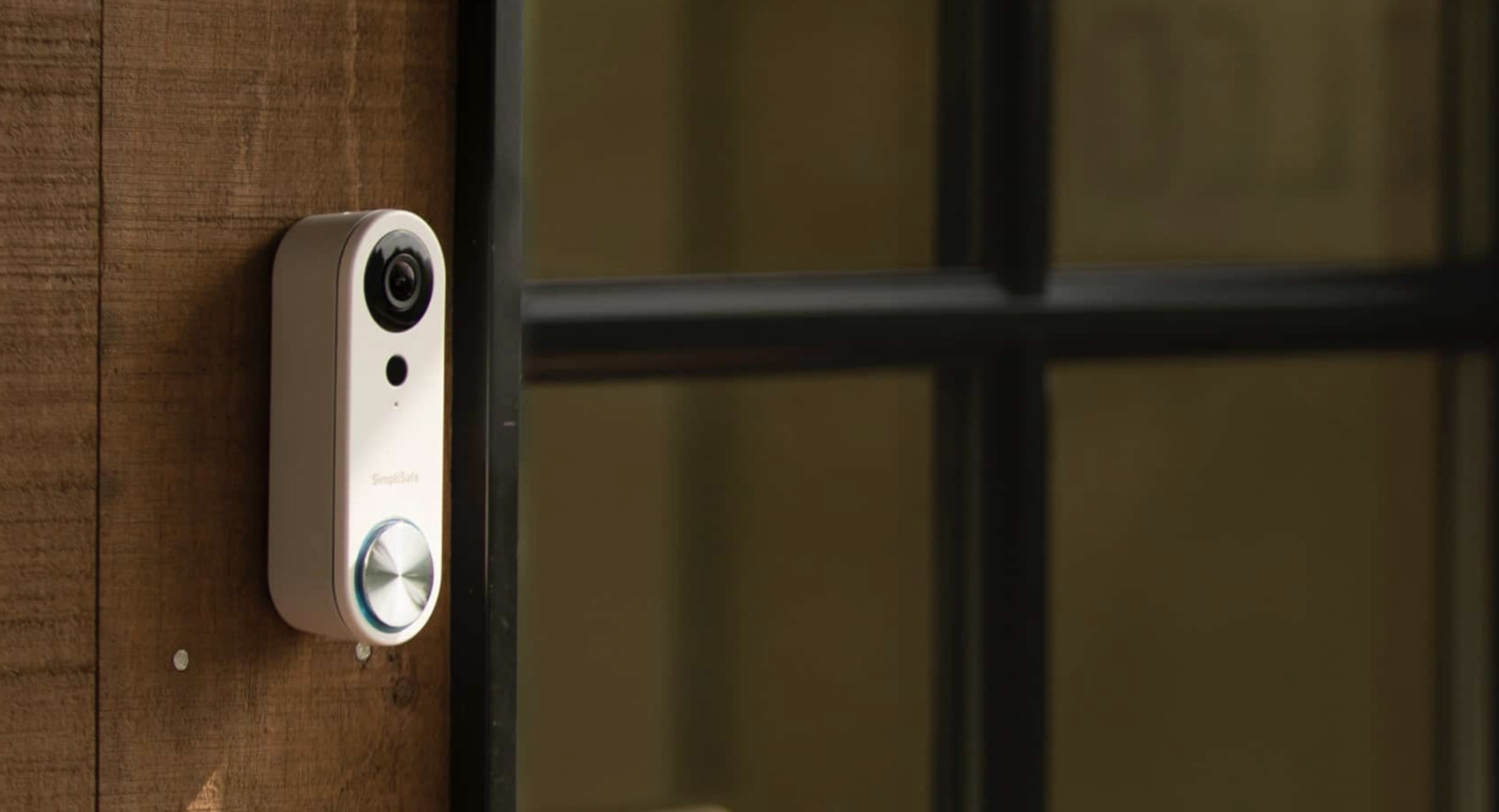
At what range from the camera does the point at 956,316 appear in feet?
4.84

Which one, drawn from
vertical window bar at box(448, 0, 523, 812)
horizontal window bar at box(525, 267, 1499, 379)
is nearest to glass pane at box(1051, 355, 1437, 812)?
horizontal window bar at box(525, 267, 1499, 379)

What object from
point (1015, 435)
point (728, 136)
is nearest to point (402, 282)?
point (728, 136)

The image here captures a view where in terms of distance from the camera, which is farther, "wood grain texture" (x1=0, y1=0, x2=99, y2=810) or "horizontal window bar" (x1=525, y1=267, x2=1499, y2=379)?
"horizontal window bar" (x1=525, y1=267, x2=1499, y2=379)

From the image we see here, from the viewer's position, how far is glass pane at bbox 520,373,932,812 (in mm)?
1442

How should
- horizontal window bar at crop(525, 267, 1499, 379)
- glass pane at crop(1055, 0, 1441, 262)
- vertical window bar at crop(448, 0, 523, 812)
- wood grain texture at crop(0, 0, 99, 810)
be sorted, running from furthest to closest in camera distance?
glass pane at crop(1055, 0, 1441, 262) < horizontal window bar at crop(525, 267, 1499, 379) < vertical window bar at crop(448, 0, 523, 812) < wood grain texture at crop(0, 0, 99, 810)

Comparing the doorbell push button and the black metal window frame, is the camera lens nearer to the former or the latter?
the doorbell push button

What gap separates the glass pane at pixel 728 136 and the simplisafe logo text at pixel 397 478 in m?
0.54

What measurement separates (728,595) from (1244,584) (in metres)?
0.59

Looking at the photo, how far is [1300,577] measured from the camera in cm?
177

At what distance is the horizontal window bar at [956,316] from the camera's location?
54.8 inches

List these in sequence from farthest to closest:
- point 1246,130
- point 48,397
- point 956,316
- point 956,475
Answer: point 1246,130, point 956,475, point 956,316, point 48,397

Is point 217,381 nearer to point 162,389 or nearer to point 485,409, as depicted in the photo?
point 162,389

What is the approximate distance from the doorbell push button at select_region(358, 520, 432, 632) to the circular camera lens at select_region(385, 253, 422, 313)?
4.7 inches

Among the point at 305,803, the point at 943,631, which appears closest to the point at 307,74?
the point at 305,803
